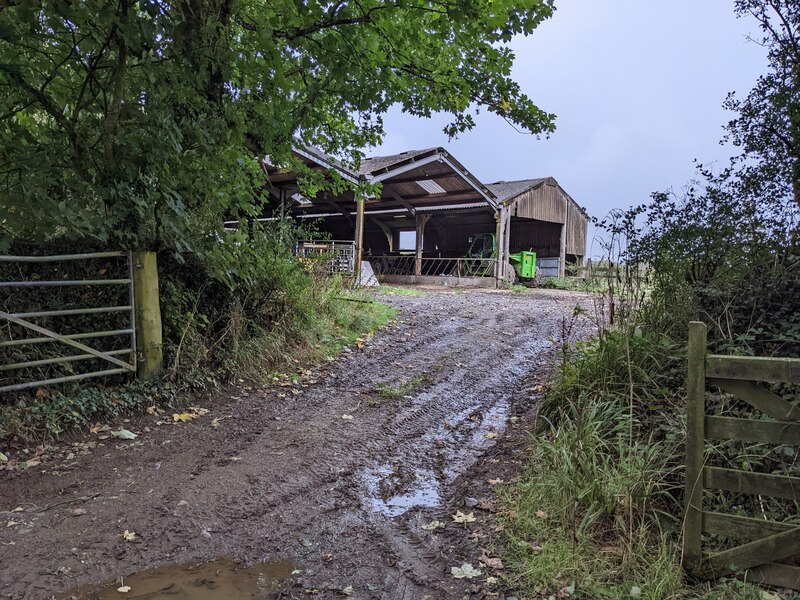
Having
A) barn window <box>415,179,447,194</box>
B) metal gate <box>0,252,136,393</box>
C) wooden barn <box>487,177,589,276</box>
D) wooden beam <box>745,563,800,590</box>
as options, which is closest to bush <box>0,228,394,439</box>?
metal gate <box>0,252,136,393</box>

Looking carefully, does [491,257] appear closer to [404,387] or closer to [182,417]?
[404,387]

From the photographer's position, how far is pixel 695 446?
2787mm

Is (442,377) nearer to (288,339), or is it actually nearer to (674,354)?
(288,339)

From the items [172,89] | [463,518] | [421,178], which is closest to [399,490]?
[463,518]

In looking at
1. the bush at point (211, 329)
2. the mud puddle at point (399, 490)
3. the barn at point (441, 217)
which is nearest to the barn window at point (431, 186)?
the barn at point (441, 217)

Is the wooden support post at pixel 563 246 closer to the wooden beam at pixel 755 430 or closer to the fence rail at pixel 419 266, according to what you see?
the fence rail at pixel 419 266

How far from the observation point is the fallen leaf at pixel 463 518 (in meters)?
3.45

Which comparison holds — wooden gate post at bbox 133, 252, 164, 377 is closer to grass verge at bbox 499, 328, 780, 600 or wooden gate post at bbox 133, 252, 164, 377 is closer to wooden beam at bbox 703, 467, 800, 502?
grass verge at bbox 499, 328, 780, 600

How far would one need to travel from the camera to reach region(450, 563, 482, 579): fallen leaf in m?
2.87

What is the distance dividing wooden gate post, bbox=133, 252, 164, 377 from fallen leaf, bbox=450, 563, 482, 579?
434cm

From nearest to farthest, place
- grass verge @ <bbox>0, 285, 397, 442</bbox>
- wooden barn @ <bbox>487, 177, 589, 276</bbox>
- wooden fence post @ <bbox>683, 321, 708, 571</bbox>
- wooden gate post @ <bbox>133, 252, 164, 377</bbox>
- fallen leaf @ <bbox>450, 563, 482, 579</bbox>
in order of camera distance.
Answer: wooden fence post @ <bbox>683, 321, 708, 571</bbox> → fallen leaf @ <bbox>450, 563, 482, 579</bbox> → grass verge @ <bbox>0, 285, 397, 442</bbox> → wooden gate post @ <bbox>133, 252, 164, 377</bbox> → wooden barn @ <bbox>487, 177, 589, 276</bbox>

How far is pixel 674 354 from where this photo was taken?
171 inches

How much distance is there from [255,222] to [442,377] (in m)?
3.46

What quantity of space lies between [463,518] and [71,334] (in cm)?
443
